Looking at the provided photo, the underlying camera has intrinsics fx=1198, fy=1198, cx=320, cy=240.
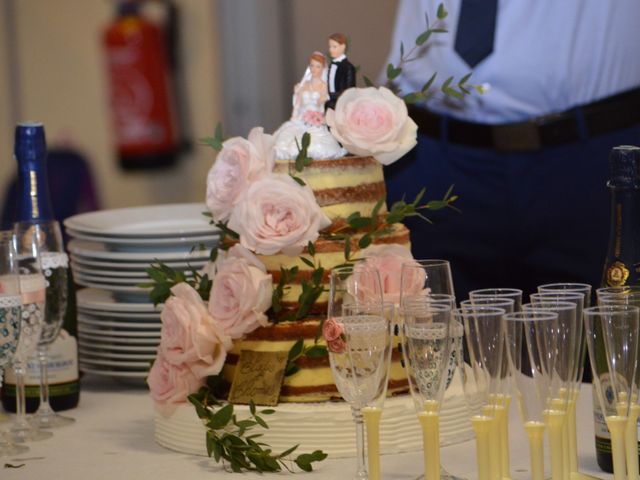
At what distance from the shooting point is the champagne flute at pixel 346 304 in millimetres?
1201

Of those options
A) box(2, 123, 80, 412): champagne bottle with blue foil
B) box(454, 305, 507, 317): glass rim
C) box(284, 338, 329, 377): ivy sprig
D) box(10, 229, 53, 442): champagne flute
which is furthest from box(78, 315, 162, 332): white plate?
box(454, 305, 507, 317): glass rim

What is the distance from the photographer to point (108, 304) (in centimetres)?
186

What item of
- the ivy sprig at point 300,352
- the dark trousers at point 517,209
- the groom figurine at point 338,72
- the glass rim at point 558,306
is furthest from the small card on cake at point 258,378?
the dark trousers at point 517,209

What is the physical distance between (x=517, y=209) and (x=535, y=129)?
158 millimetres

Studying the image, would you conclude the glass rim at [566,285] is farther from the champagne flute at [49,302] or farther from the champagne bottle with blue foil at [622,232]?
the champagne flute at [49,302]

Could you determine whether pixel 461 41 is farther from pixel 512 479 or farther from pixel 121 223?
pixel 512 479

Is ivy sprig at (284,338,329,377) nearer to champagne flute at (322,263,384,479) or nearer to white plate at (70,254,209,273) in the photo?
champagne flute at (322,263,384,479)

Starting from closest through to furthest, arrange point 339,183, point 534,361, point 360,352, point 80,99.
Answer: point 534,361, point 360,352, point 339,183, point 80,99

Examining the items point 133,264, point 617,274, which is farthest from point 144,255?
point 617,274

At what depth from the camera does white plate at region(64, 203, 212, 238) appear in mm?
1861

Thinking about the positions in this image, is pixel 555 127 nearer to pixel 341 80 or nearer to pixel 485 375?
pixel 341 80

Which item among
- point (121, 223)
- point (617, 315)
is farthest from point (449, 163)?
point (617, 315)

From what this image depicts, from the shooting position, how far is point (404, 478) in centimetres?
133

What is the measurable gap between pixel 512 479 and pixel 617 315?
0.98 ft
